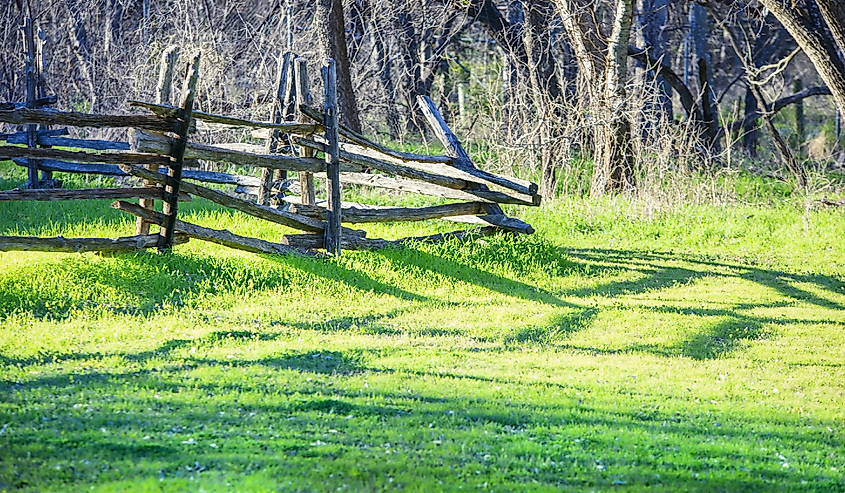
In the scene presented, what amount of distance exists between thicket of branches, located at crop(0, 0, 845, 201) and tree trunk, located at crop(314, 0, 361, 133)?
4 cm

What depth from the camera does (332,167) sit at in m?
9.09

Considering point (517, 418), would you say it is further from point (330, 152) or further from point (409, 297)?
point (330, 152)

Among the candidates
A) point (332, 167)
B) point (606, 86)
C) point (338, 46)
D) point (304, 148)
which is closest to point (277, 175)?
point (304, 148)

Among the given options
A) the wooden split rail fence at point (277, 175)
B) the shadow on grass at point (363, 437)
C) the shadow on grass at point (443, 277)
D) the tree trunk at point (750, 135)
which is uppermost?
the tree trunk at point (750, 135)

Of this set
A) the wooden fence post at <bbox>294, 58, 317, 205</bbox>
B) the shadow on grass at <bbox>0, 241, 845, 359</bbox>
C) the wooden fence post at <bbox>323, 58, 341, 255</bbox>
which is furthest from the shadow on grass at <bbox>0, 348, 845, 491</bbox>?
the wooden fence post at <bbox>294, 58, 317, 205</bbox>

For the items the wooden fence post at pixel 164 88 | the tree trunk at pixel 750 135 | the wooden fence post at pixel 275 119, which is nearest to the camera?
the wooden fence post at pixel 164 88

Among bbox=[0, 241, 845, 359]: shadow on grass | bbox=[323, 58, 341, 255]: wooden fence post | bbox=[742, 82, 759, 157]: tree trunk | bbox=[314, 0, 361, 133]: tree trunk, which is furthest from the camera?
bbox=[742, 82, 759, 157]: tree trunk

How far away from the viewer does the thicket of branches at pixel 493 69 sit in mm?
13203

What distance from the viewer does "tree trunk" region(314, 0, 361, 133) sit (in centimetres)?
1491

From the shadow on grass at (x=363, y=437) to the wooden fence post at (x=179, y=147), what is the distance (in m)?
2.73

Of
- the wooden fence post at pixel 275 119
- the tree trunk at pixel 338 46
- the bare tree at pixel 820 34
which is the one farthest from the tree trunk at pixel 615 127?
the wooden fence post at pixel 275 119

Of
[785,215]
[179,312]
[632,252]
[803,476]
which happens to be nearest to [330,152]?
[179,312]

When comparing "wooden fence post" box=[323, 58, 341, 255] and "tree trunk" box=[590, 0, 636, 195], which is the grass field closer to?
"wooden fence post" box=[323, 58, 341, 255]

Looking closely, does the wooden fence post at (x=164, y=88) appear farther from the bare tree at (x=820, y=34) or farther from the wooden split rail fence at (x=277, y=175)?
the bare tree at (x=820, y=34)
